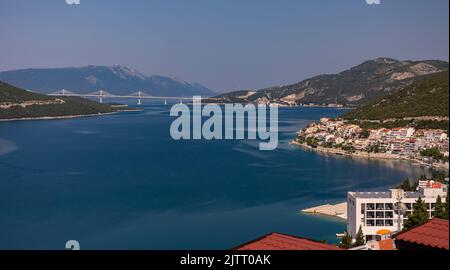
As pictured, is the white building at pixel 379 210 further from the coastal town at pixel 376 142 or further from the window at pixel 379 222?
the coastal town at pixel 376 142

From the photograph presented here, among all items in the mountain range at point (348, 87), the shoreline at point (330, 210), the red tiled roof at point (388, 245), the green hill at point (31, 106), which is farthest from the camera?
the mountain range at point (348, 87)

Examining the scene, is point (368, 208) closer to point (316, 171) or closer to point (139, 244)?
point (139, 244)

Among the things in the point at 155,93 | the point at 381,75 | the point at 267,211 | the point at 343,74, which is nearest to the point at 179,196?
the point at 267,211

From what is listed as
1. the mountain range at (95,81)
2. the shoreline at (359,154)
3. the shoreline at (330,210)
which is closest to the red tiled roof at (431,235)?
the shoreline at (330,210)

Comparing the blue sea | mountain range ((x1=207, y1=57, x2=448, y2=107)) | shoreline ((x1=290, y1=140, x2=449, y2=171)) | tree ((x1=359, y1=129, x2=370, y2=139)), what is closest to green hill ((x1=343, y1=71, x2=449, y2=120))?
tree ((x1=359, y1=129, x2=370, y2=139))

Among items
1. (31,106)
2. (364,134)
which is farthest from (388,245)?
(31,106)
